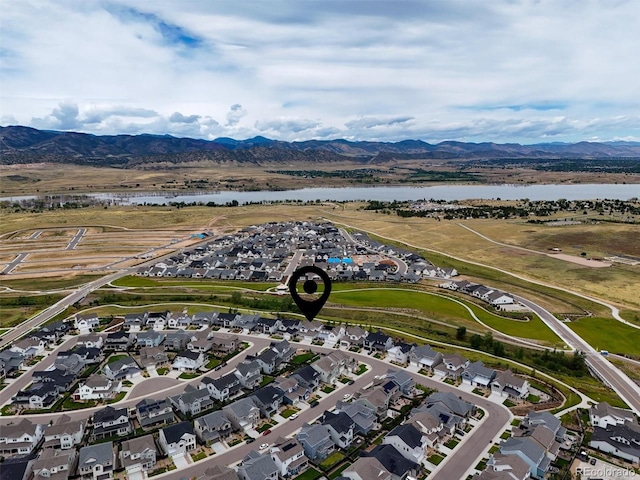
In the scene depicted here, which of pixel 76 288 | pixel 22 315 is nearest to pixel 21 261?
pixel 76 288

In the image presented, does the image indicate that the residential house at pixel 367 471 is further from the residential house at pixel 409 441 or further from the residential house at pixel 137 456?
the residential house at pixel 137 456

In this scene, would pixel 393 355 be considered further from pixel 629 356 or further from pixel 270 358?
pixel 629 356

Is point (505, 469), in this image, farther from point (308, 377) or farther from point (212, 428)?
point (212, 428)

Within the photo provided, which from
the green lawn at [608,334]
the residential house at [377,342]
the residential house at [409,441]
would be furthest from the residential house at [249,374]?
the green lawn at [608,334]

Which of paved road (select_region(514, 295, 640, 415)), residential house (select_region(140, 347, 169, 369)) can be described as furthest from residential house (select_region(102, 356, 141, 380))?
paved road (select_region(514, 295, 640, 415))

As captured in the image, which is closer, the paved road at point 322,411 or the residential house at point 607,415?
the paved road at point 322,411

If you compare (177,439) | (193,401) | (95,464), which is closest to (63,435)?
(95,464)
